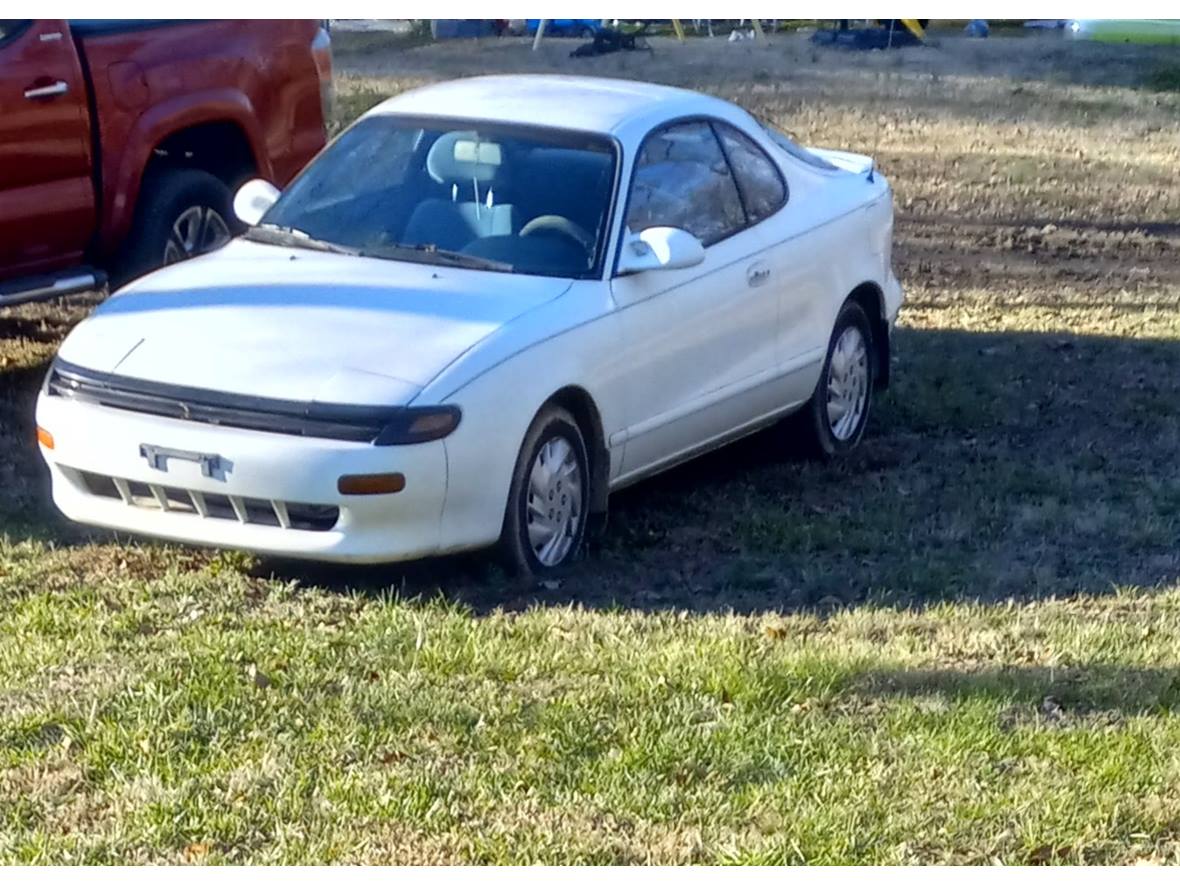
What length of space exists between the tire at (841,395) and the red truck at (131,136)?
3123 mm

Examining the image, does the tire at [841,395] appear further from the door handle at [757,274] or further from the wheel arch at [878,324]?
the door handle at [757,274]

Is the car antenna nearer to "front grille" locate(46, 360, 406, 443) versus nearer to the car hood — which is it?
the car hood

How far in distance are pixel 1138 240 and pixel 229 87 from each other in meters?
7.64

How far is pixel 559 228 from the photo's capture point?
7.27m

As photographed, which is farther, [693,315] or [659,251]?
[693,315]

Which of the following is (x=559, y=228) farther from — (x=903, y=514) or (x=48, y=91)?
(x=48, y=91)

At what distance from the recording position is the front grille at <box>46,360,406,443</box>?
614 centimetres

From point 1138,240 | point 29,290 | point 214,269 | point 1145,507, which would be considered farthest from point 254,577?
point 1138,240

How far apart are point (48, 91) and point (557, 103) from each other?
2505mm

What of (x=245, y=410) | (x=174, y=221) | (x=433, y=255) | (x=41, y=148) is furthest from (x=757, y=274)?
(x=41, y=148)

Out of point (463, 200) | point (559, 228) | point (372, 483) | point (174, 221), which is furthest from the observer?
point (174, 221)

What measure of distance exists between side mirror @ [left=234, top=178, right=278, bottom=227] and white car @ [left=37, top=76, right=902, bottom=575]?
0.01 meters

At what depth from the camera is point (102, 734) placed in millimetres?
5195

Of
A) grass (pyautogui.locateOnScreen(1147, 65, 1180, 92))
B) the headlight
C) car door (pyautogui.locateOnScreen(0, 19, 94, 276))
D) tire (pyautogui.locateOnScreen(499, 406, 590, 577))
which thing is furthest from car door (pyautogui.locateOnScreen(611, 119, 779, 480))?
grass (pyautogui.locateOnScreen(1147, 65, 1180, 92))
